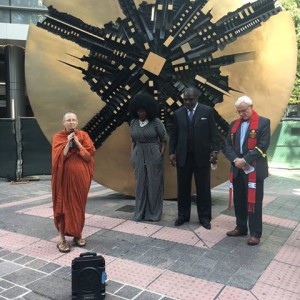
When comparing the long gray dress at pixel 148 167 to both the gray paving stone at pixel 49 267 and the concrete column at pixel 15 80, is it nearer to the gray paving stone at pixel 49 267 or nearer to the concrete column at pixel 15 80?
the gray paving stone at pixel 49 267

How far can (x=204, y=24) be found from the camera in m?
5.73

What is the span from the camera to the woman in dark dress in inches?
201

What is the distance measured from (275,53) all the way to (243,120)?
198 centimetres

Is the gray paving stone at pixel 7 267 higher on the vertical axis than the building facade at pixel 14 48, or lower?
lower

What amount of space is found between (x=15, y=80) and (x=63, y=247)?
18.3 meters

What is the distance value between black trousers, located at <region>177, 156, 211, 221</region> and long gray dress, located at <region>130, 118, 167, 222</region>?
0.35m

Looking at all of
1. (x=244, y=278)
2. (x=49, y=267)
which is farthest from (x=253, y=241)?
(x=49, y=267)

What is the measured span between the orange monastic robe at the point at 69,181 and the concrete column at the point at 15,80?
1705 centimetres

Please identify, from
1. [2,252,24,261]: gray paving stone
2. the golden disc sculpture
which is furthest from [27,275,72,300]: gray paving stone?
the golden disc sculpture

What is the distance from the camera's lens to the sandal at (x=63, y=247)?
404cm

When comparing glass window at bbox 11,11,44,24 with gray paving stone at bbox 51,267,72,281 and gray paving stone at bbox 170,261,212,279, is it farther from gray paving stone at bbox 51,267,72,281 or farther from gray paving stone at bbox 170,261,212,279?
gray paving stone at bbox 170,261,212,279

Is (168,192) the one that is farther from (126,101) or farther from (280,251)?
(280,251)

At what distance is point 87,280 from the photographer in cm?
298

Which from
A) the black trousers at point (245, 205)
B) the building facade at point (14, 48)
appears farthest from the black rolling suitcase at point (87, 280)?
the building facade at point (14, 48)
